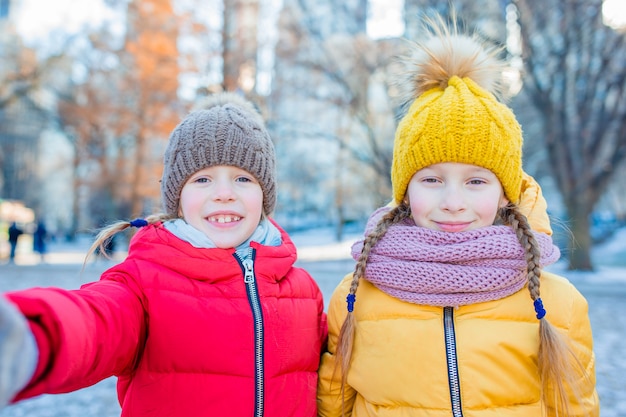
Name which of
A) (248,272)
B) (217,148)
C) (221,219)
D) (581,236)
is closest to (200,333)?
(248,272)

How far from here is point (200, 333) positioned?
1544 mm

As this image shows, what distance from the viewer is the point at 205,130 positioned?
5.98 ft

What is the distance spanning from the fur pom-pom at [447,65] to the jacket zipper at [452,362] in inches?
35.5

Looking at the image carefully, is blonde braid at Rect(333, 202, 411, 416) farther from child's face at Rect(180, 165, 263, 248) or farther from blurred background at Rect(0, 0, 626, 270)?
blurred background at Rect(0, 0, 626, 270)

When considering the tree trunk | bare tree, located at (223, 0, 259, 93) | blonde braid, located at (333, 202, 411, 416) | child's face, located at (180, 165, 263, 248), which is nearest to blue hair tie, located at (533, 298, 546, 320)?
blonde braid, located at (333, 202, 411, 416)

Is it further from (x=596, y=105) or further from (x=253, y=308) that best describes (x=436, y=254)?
(x=596, y=105)

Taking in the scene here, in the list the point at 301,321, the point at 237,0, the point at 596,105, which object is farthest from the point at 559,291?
the point at 596,105

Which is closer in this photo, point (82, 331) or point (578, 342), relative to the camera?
point (82, 331)

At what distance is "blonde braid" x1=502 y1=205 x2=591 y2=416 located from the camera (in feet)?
4.91

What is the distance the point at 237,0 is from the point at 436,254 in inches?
Answer: 441

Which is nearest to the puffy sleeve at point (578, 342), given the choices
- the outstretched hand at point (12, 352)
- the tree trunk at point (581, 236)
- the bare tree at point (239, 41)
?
the outstretched hand at point (12, 352)

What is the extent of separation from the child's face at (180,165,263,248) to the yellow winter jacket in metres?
0.57

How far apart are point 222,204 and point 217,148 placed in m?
0.22

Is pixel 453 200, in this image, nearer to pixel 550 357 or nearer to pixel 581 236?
pixel 550 357
